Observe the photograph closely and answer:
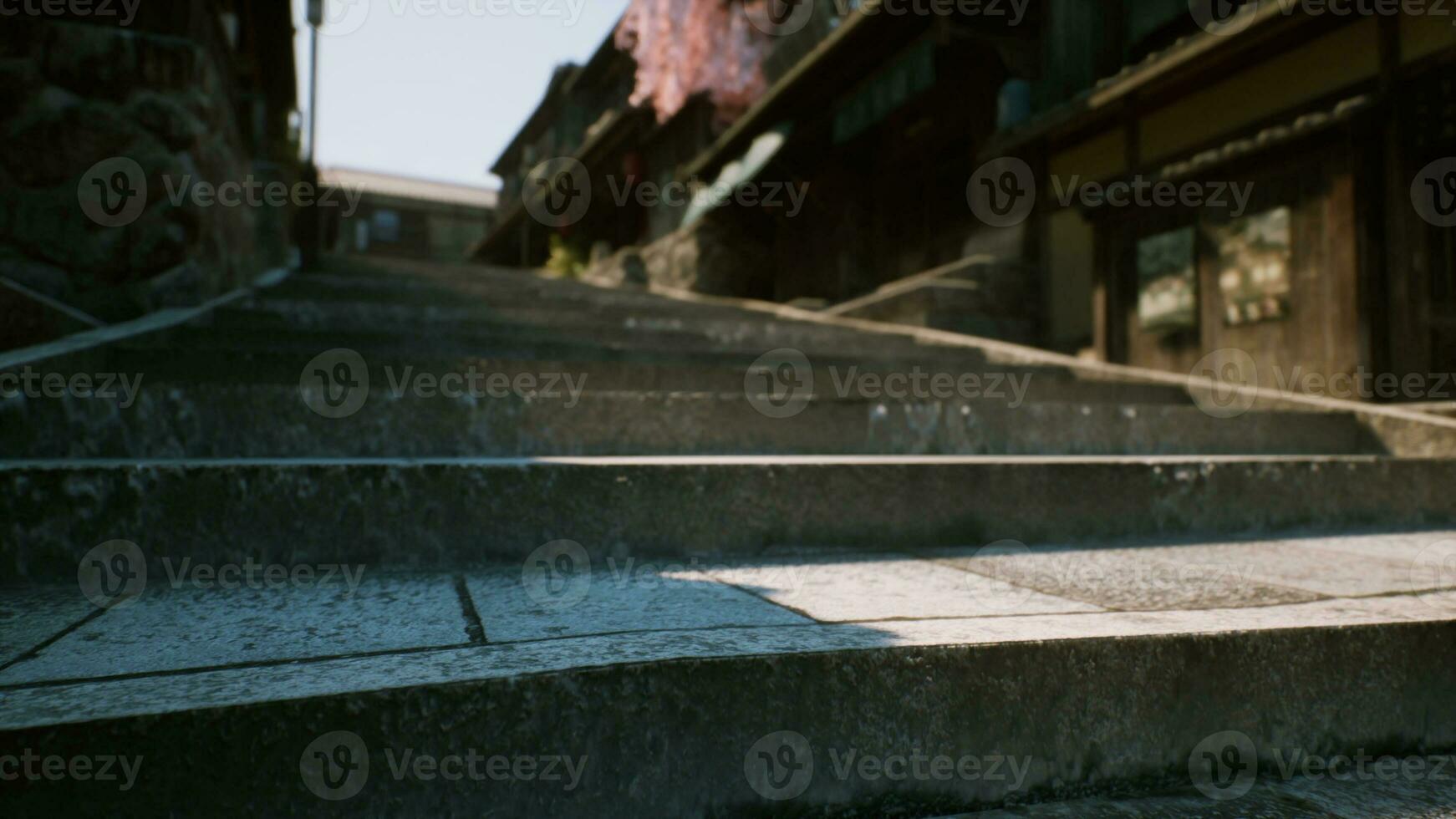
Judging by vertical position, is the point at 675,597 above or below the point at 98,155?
below

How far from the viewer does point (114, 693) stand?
3.24 ft

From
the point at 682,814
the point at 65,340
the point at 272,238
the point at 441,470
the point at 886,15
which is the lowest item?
the point at 682,814

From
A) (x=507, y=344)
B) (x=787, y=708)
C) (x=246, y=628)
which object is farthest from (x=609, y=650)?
(x=507, y=344)

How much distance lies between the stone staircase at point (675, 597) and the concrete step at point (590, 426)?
0.01m

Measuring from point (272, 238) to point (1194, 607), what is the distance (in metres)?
8.20

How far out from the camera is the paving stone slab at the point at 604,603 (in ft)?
4.44

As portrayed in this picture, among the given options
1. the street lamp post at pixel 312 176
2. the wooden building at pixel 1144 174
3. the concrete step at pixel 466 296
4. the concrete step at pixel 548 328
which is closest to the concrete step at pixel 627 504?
the concrete step at pixel 548 328

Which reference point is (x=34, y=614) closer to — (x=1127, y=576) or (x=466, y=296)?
(x=1127, y=576)

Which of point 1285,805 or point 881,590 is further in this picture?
point 881,590

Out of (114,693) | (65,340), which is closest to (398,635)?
(114,693)

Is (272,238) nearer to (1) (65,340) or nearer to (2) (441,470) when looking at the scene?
(1) (65,340)

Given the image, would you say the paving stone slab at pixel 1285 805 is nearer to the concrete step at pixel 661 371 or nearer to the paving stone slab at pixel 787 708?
the paving stone slab at pixel 787 708

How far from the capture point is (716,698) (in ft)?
3.78

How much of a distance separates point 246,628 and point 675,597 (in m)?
0.75
